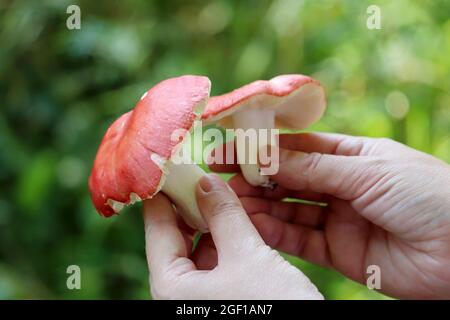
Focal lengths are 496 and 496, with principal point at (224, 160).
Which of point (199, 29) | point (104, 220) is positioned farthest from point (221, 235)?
point (199, 29)

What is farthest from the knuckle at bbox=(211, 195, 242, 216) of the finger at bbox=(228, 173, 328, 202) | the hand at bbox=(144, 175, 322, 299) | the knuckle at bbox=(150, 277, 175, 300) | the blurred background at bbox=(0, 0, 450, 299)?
the blurred background at bbox=(0, 0, 450, 299)

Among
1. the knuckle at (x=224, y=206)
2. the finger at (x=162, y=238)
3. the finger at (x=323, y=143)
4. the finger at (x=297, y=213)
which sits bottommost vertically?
the finger at (x=297, y=213)

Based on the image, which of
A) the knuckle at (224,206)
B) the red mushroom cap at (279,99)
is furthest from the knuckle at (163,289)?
the red mushroom cap at (279,99)

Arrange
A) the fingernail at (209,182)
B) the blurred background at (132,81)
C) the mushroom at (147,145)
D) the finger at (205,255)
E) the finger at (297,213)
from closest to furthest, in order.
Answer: the mushroom at (147,145) → the fingernail at (209,182) → the finger at (205,255) → the finger at (297,213) → the blurred background at (132,81)

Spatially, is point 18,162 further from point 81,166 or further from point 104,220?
point 104,220

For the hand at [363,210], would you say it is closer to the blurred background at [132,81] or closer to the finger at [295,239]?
the finger at [295,239]

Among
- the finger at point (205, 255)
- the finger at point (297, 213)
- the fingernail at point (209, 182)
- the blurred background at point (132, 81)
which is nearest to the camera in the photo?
the fingernail at point (209, 182)
